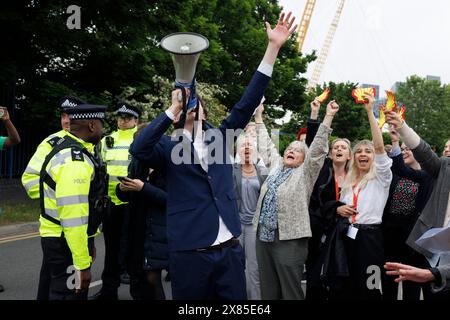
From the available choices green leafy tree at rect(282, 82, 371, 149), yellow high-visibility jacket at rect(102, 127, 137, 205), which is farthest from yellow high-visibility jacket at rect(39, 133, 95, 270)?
green leafy tree at rect(282, 82, 371, 149)

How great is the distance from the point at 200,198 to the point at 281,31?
1063mm

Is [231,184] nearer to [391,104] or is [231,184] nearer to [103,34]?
[391,104]

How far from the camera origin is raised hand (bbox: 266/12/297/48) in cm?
288

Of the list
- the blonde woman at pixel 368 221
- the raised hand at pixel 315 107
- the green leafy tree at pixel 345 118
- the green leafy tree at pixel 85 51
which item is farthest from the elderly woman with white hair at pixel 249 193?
the green leafy tree at pixel 345 118

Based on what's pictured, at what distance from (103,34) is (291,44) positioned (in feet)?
52.0

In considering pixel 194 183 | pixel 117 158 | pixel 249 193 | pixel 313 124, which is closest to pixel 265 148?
pixel 249 193

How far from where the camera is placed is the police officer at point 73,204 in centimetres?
305

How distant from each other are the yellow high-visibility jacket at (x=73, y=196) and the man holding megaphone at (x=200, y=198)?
0.52 metres

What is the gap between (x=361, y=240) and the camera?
426cm

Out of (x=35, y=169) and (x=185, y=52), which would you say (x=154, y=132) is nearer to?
(x=185, y=52)

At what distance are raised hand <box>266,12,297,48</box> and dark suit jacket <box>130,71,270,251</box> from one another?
206 millimetres

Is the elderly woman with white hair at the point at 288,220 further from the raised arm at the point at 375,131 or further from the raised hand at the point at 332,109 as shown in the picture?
the raised arm at the point at 375,131
